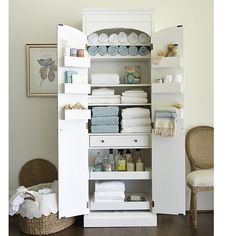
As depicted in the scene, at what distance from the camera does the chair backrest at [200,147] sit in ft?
12.2

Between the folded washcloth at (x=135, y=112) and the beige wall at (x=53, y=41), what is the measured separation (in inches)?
24.1

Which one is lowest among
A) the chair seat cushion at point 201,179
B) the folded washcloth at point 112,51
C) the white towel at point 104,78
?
the chair seat cushion at point 201,179

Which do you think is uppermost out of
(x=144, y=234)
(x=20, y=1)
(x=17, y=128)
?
(x=20, y=1)

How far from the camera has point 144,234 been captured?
3139 millimetres

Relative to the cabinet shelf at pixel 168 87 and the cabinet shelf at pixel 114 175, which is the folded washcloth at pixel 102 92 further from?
the cabinet shelf at pixel 114 175

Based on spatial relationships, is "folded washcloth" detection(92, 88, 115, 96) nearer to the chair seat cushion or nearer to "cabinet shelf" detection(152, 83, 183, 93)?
"cabinet shelf" detection(152, 83, 183, 93)

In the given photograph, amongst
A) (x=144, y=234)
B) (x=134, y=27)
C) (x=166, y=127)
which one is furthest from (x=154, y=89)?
(x=144, y=234)

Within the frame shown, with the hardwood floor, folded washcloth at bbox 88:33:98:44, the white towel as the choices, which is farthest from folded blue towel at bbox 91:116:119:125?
the hardwood floor

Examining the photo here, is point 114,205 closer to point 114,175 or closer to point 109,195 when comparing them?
point 109,195

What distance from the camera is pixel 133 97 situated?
3.44 meters

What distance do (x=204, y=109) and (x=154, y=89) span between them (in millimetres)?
806

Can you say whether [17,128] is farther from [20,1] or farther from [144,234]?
[144,234]

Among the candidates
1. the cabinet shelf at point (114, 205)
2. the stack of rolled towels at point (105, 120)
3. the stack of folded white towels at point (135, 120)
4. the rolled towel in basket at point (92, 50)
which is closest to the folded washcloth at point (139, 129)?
the stack of folded white towels at point (135, 120)

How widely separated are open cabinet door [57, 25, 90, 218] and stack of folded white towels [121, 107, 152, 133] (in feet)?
1.29
